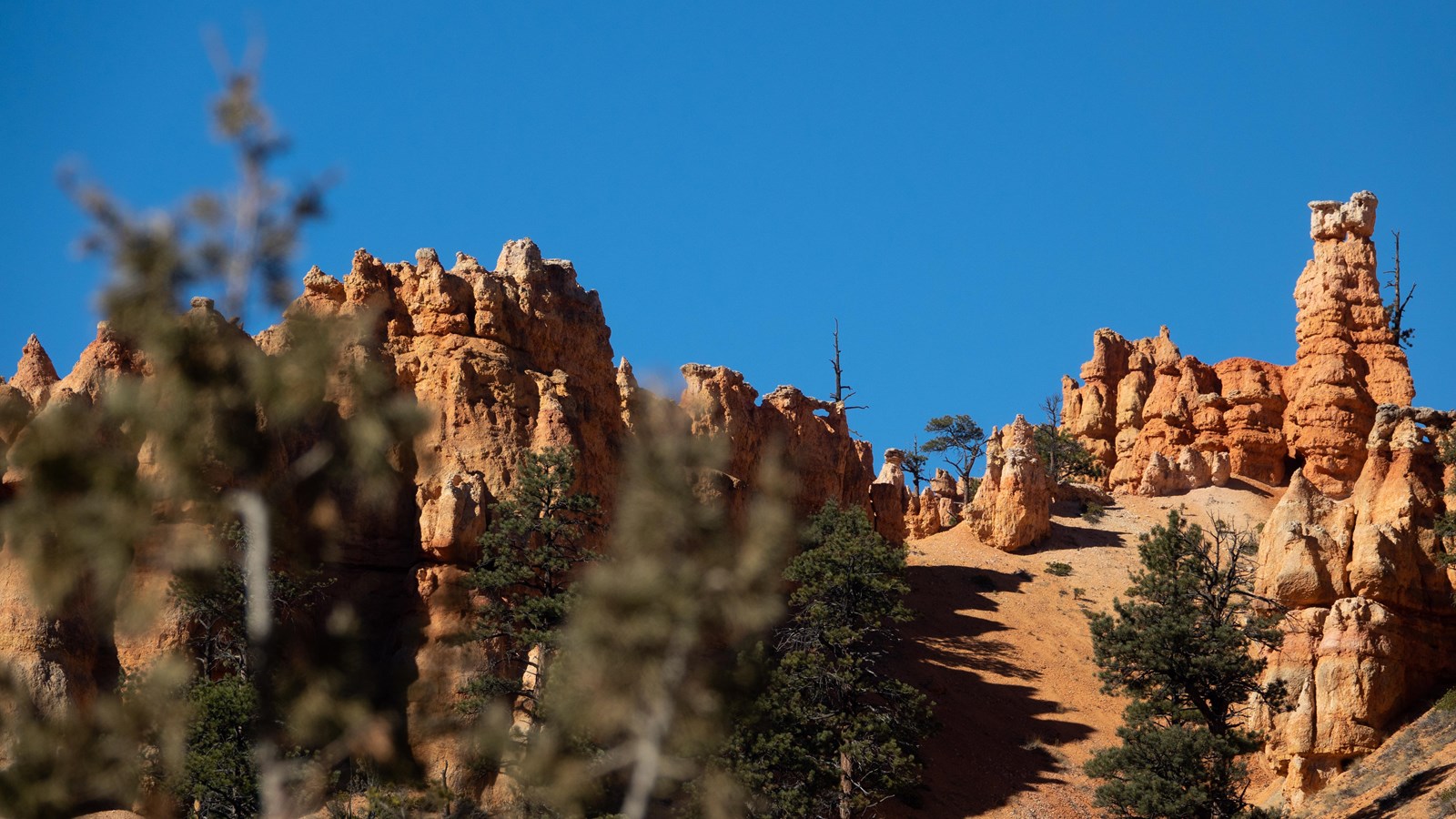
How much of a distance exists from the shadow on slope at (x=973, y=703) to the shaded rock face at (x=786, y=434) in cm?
458

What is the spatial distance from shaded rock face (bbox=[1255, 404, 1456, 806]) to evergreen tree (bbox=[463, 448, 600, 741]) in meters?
17.6

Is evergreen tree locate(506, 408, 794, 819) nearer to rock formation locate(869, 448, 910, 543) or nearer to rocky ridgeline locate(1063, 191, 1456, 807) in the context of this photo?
rocky ridgeline locate(1063, 191, 1456, 807)

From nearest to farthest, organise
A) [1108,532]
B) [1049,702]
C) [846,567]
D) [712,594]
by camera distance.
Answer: [712,594] → [846,567] → [1049,702] → [1108,532]

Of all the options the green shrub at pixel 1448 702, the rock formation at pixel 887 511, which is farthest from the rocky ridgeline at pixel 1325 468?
the rock formation at pixel 887 511

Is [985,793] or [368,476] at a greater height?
[368,476]

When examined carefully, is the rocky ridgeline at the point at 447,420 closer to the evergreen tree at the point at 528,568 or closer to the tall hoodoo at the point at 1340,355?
the evergreen tree at the point at 528,568

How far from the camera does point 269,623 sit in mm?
11711

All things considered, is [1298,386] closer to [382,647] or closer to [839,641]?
[839,641]

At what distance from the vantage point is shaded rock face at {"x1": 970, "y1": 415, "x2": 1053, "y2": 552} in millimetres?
61750

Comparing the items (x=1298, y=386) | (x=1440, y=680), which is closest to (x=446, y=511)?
(x=1440, y=680)

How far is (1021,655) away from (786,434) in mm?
10644

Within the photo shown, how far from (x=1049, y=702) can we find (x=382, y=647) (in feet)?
69.9

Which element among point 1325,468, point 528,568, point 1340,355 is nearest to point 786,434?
point 528,568

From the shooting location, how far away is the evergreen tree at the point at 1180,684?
3400 centimetres
